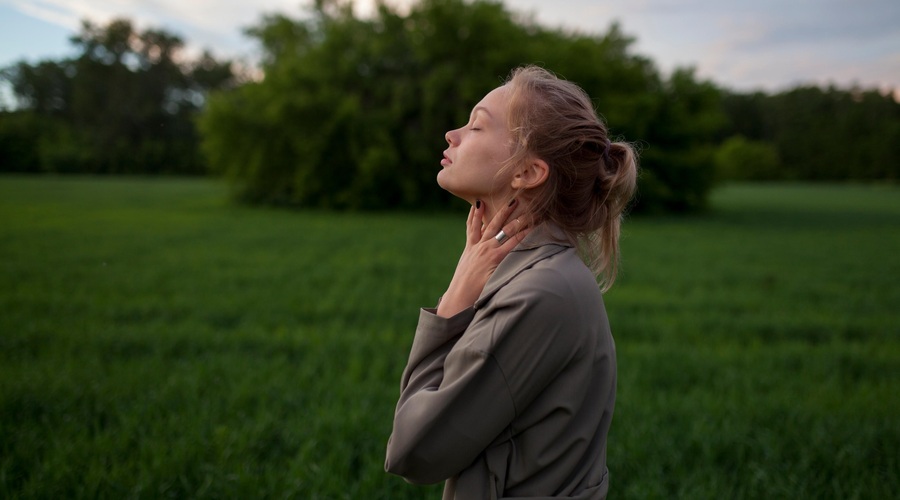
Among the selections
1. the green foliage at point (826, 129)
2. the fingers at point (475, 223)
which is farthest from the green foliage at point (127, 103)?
the green foliage at point (826, 129)

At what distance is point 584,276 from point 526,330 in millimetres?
199

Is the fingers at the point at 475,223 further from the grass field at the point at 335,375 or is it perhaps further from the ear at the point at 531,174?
the grass field at the point at 335,375

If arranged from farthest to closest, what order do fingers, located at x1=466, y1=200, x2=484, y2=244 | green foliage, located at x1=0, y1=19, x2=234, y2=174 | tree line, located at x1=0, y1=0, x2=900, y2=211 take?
green foliage, located at x1=0, y1=19, x2=234, y2=174
tree line, located at x1=0, y1=0, x2=900, y2=211
fingers, located at x1=466, y1=200, x2=484, y2=244

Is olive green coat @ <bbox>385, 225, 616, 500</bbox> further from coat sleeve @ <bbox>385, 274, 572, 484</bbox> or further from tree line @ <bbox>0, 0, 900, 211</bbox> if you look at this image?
tree line @ <bbox>0, 0, 900, 211</bbox>

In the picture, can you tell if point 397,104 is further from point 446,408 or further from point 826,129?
point 826,129

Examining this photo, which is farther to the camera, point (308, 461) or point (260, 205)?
point (260, 205)

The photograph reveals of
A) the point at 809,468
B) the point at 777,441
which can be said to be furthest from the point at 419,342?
the point at 777,441

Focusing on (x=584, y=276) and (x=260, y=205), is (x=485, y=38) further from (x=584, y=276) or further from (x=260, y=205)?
(x=584, y=276)

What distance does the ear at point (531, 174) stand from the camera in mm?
1410

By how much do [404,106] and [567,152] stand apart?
2591 cm

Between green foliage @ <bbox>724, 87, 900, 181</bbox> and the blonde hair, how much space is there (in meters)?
92.5

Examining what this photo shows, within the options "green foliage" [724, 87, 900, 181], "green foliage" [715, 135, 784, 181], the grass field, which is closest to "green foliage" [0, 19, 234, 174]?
the grass field

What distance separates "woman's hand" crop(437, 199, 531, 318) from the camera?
1393 millimetres

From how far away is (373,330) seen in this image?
6.43m
